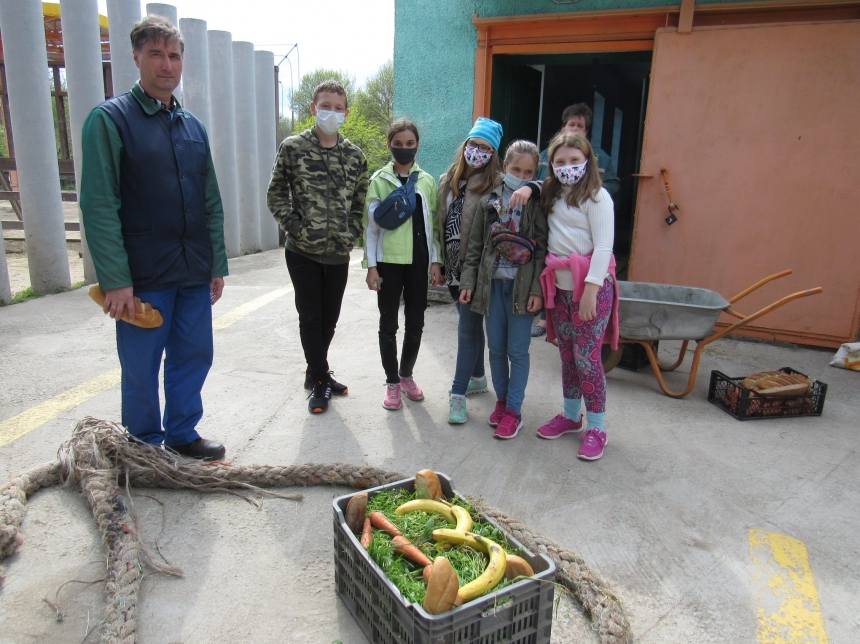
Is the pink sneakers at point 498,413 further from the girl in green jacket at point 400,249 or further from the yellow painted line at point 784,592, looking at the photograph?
the yellow painted line at point 784,592

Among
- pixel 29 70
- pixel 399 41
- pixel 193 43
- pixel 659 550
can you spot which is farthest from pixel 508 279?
pixel 193 43

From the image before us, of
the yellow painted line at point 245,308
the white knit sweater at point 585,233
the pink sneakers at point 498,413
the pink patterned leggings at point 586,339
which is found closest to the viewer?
the white knit sweater at point 585,233

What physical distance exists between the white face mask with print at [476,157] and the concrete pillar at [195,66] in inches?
298

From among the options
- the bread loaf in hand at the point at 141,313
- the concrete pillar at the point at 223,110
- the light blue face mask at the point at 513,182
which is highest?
the concrete pillar at the point at 223,110

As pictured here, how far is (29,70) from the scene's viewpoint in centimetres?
690

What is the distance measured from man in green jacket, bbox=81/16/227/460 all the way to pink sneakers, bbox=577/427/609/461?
201 centimetres

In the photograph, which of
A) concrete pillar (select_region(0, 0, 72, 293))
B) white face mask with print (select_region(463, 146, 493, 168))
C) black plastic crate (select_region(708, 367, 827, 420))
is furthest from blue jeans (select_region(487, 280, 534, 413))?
concrete pillar (select_region(0, 0, 72, 293))

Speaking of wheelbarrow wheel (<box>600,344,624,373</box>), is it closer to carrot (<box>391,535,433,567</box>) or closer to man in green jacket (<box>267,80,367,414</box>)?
man in green jacket (<box>267,80,367,414</box>)

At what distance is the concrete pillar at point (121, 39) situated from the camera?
7.96m

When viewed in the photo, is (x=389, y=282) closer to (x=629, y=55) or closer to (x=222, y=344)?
(x=222, y=344)

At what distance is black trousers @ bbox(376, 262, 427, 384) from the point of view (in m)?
4.01

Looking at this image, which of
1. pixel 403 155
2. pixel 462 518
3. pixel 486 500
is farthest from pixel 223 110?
pixel 462 518

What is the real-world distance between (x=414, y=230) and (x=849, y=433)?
306cm

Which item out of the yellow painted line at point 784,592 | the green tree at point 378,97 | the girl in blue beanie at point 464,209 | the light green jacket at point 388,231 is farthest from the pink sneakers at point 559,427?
the green tree at point 378,97
